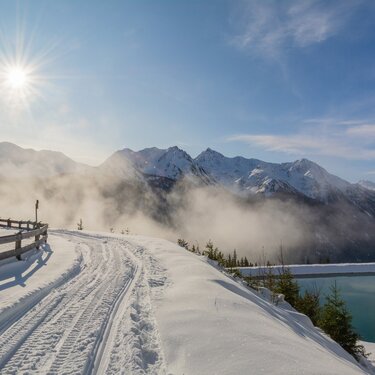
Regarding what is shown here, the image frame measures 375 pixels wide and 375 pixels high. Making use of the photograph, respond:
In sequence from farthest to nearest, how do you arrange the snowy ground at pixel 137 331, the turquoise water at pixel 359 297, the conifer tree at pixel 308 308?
1. the turquoise water at pixel 359 297
2. the conifer tree at pixel 308 308
3. the snowy ground at pixel 137 331

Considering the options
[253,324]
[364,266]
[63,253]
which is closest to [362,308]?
[364,266]

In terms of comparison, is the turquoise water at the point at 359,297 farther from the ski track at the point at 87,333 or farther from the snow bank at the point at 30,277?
the ski track at the point at 87,333

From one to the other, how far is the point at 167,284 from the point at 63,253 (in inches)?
322

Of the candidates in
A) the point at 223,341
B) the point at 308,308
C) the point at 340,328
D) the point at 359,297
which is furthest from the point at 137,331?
the point at 359,297

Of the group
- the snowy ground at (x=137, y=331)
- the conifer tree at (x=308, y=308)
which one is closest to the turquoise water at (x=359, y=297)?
the conifer tree at (x=308, y=308)

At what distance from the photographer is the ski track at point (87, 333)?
5.14 metres

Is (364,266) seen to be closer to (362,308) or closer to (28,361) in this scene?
(362,308)

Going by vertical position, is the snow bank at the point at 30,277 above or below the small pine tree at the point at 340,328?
above

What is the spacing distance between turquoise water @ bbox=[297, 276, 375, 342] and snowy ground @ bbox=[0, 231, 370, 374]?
3039cm

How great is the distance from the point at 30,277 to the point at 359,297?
56.2 metres

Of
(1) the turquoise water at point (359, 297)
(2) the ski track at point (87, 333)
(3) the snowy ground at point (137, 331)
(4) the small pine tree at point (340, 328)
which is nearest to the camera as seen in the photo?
(2) the ski track at point (87, 333)

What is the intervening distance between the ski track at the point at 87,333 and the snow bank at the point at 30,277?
9.6 inches

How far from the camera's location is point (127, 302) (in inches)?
336

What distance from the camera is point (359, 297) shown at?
55281mm
